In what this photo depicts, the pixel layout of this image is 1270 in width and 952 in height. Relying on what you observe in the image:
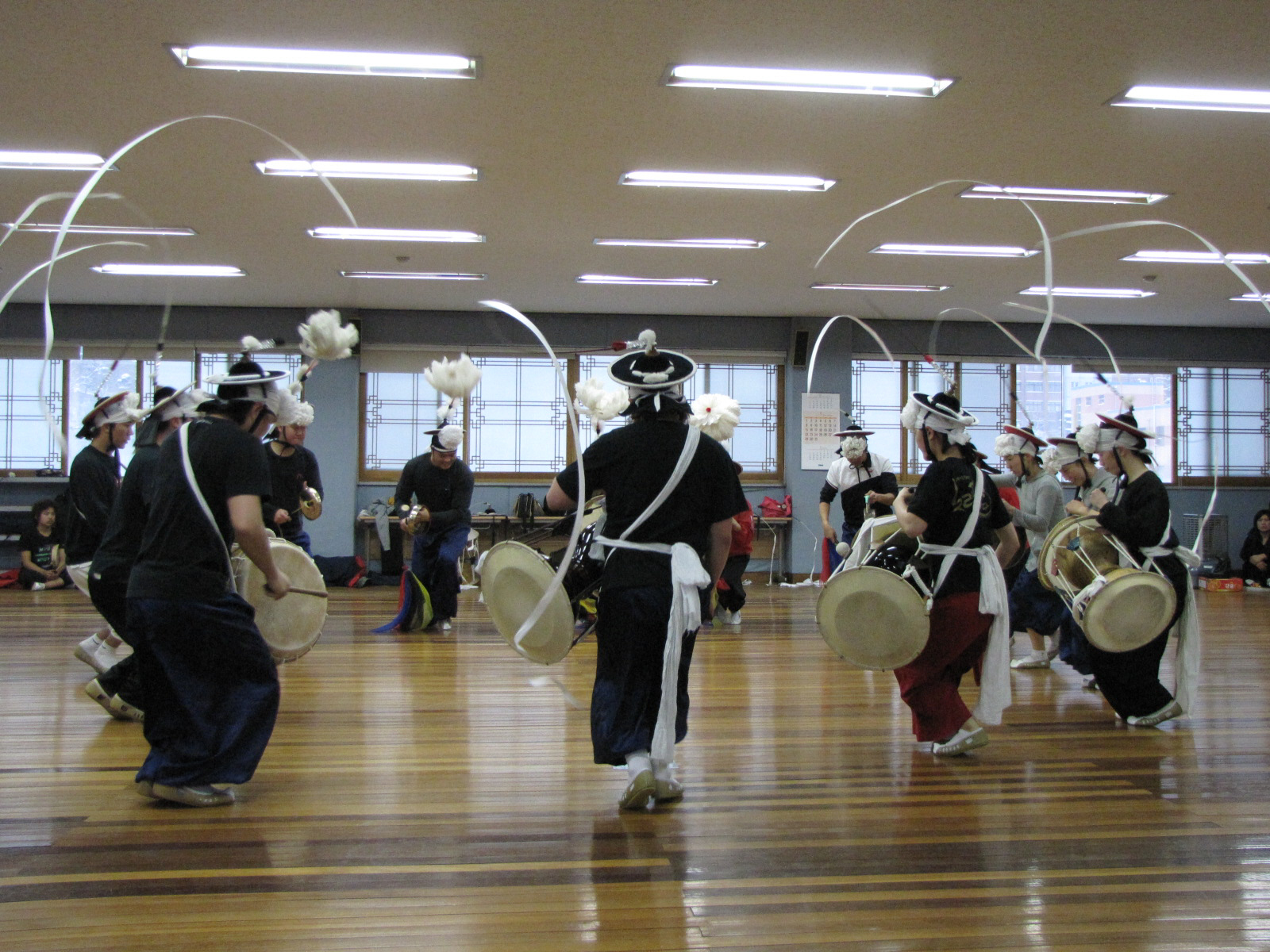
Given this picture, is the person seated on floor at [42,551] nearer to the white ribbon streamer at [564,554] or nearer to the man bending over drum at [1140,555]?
the white ribbon streamer at [564,554]

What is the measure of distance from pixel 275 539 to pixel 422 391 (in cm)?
884

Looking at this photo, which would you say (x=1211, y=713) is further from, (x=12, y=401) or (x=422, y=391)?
(x=12, y=401)

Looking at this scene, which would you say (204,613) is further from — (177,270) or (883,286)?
(883,286)

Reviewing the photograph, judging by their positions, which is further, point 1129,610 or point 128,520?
point 1129,610

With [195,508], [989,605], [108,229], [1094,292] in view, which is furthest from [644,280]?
[195,508]

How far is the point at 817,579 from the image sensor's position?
12750 millimetres

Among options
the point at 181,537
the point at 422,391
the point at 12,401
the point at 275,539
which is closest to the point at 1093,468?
the point at 275,539

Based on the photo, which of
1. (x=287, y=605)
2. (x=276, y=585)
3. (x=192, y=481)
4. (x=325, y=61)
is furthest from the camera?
(x=325, y=61)

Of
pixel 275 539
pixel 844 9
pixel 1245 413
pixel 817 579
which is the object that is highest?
pixel 844 9

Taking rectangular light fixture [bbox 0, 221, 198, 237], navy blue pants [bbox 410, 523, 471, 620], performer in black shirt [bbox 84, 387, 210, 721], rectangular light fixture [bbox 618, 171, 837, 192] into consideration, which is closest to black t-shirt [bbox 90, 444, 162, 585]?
performer in black shirt [bbox 84, 387, 210, 721]

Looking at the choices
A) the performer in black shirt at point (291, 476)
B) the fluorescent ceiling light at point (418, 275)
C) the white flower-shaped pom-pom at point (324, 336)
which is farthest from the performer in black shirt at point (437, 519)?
the white flower-shaped pom-pom at point (324, 336)

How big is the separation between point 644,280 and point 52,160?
17.9ft

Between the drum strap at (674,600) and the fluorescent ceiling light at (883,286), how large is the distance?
7.97 metres

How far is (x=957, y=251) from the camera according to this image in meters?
9.23
